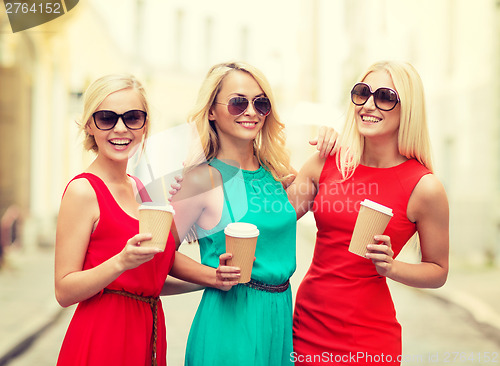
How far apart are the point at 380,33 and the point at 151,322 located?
1831 centimetres

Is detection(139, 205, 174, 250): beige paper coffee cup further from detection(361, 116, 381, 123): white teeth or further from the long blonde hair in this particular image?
detection(361, 116, 381, 123): white teeth

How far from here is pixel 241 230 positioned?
2.34 m

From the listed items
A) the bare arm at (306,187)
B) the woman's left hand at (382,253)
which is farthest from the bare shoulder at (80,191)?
the woman's left hand at (382,253)

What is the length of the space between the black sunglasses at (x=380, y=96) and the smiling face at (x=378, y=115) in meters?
0.02

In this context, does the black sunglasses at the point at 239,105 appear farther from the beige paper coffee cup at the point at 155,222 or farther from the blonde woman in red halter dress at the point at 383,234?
the beige paper coffee cup at the point at 155,222

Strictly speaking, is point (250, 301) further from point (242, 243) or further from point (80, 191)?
point (80, 191)

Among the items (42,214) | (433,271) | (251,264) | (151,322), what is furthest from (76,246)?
(42,214)

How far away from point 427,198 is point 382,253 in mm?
461

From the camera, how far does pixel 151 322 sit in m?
2.51

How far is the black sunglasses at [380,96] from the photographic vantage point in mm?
2719

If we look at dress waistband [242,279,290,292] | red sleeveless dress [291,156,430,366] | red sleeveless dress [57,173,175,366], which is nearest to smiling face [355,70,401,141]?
red sleeveless dress [291,156,430,366]

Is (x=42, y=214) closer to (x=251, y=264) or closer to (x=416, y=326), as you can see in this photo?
(x=416, y=326)

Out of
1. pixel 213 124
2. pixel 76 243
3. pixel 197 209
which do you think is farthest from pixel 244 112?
pixel 76 243

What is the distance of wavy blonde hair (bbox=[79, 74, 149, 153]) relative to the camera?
247 centimetres
